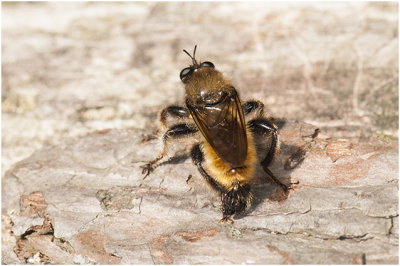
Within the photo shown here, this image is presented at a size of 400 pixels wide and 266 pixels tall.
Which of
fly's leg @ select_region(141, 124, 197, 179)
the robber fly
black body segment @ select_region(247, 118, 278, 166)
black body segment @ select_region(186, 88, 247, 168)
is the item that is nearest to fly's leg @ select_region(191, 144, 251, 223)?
the robber fly

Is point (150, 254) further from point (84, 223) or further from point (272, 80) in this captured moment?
point (272, 80)

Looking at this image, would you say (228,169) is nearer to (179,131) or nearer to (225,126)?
(225,126)

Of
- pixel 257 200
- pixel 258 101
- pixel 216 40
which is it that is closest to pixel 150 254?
pixel 257 200

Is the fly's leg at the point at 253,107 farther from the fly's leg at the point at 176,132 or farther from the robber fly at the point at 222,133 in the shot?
the fly's leg at the point at 176,132

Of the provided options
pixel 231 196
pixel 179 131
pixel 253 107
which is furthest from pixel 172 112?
pixel 231 196

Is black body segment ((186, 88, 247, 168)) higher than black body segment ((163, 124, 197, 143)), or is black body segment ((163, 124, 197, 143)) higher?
black body segment ((186, 88, 247, 168))

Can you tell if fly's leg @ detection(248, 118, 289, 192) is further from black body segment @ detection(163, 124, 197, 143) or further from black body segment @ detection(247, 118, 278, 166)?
black body segment @ detection(163, 124, 197, 143)
